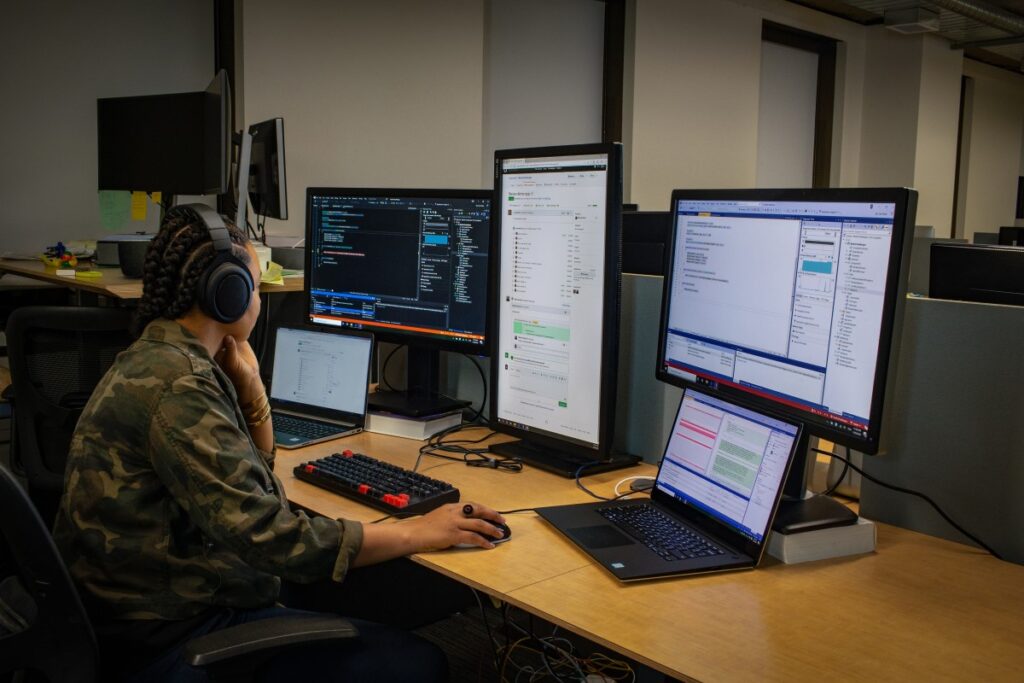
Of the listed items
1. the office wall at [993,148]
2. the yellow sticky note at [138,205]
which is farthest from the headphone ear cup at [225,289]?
the office wall at [993,148]

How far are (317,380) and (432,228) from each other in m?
0.46

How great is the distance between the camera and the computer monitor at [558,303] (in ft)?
5.63

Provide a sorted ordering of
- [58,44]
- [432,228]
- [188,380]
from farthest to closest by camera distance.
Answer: [58,44] < [432,228] < [188,380]

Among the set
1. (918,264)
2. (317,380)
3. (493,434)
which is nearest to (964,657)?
(493,434)

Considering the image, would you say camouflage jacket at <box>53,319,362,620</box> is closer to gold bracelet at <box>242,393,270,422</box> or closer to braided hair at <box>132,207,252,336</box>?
braided hair at <box>132,207,252,336</box>

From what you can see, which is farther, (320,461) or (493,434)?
(493,434)

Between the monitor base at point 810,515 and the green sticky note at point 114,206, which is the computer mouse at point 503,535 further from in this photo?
the green sticky note at point 114,206

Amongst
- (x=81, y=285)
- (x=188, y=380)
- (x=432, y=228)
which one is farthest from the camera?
(x=81, y=285)

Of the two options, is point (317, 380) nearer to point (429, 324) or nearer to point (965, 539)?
point (429, 324)

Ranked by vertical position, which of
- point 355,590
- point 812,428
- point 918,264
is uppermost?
point 918,264

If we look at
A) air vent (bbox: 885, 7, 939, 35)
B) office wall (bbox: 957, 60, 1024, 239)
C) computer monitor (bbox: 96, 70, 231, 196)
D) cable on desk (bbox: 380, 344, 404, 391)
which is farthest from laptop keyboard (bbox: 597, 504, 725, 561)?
office wall (bbox: 957, 60, 1024, 239)

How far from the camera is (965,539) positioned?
1412mm

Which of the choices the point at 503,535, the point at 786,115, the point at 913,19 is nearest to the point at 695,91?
the point at 786,115

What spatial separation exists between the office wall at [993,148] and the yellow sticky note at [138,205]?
7655 millimetres
